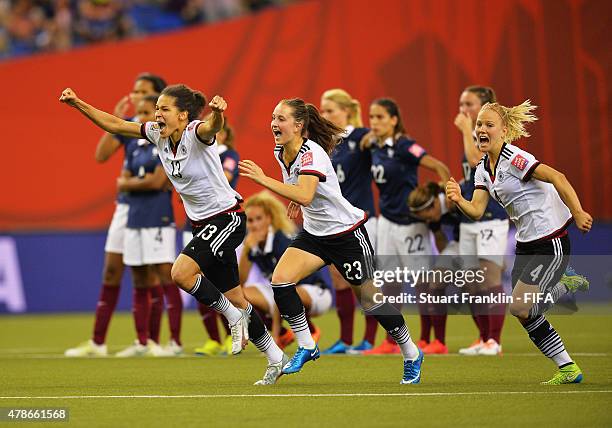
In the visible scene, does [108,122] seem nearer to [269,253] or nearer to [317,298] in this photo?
[269,253]

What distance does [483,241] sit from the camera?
450 inches

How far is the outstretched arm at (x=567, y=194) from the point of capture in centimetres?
795

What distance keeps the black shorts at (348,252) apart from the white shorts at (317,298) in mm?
3163

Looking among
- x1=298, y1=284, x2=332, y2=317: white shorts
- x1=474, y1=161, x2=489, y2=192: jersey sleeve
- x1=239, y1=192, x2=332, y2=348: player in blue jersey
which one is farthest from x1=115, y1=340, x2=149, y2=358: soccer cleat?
x1=474, y1=161, x2=489, y2=192: jersey sleeve

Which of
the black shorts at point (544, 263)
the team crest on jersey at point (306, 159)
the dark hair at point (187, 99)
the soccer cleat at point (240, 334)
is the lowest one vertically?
the soccer cleat at point (240, 334)

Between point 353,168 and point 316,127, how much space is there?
285 cm

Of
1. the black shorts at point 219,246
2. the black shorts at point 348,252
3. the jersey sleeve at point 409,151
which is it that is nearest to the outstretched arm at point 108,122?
the black shorts at point 219,246

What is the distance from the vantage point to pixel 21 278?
17922 millimetres

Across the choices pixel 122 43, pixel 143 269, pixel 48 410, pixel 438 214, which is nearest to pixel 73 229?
pixel 122 43

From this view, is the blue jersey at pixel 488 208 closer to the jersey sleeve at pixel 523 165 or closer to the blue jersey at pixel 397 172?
the blue jersey at pixel 397 172

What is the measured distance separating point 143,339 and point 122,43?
938cm

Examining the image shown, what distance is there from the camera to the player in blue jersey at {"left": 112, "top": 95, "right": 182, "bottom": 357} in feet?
38.3

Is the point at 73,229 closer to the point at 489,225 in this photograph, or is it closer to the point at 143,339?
the point at 143,339

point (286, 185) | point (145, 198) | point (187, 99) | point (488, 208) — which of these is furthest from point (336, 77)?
point (286, 185)
